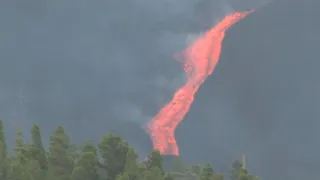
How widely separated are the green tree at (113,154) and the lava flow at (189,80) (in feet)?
72.3

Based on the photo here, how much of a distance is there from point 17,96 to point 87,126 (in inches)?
275

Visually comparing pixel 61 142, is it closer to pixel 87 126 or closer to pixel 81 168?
pixel 81 168

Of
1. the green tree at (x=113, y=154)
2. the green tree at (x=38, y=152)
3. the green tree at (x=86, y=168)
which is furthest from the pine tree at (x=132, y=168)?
the green tree at (x=38, y=152)

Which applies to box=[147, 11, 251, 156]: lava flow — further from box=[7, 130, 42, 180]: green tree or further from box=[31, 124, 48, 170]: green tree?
box=[7, 130, 42, 180]: green tree

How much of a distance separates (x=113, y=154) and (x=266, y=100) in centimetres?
2780

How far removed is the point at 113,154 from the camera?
1931cm

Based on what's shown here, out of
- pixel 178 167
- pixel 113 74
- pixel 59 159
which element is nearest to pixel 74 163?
pixel 59 159

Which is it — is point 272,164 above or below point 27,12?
below

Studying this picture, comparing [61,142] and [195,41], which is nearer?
[61,142]

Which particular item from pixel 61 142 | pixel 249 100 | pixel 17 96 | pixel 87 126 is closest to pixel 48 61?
pixel 17 96

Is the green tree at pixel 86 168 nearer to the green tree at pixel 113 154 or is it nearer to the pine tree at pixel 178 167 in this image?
the green tree at pixel 113 154

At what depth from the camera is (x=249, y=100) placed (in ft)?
149

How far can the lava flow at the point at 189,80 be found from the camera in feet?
143

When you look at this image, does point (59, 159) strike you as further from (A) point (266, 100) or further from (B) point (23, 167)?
(A) point (266, 100)
